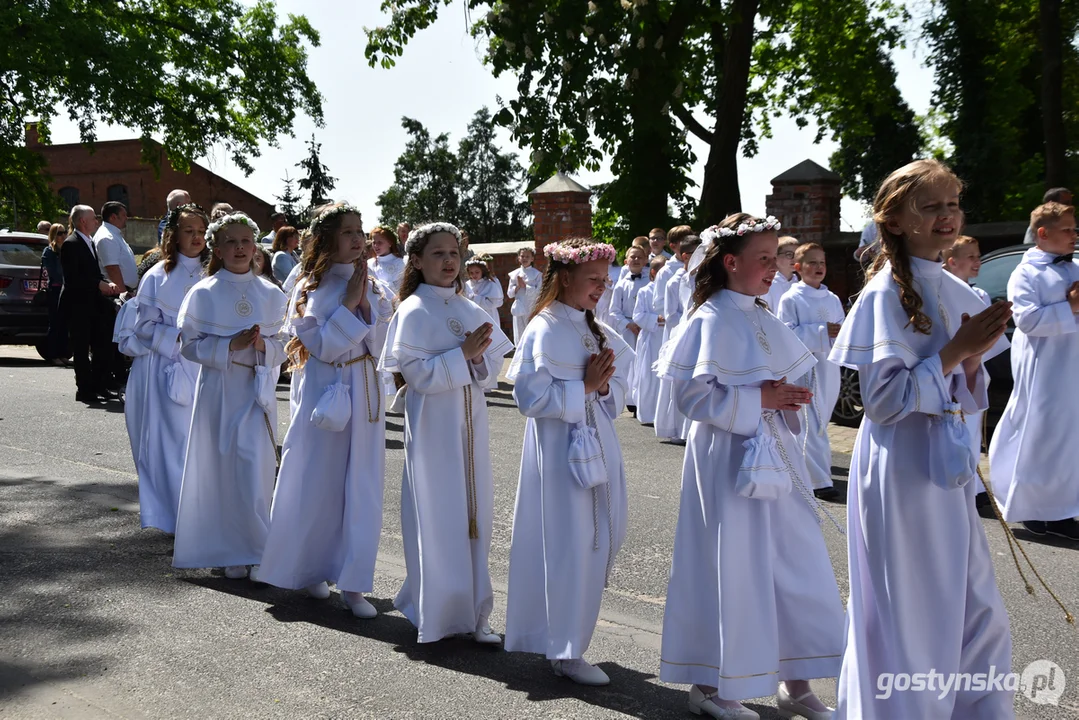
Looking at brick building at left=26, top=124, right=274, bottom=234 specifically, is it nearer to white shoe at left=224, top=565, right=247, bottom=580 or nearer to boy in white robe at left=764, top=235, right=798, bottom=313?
boy in white robe at left=764, top=235, right=798, bottom=313

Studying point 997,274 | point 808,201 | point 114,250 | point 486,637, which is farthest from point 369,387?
point 808,201

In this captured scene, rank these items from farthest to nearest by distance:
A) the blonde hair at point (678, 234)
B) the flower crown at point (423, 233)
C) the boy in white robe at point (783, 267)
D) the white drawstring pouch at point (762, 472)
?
the blonde hair at point (678, 234)
the boy in white robe at point (783, 267)
the flower crown at point (423, 233)
the white drawstring pouch at point (762, 472)

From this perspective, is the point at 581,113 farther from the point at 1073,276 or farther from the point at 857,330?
the point at 857,330

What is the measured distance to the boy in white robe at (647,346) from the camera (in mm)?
13203

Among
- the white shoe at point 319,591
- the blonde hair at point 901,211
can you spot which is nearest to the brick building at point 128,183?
the white shoe at point 319,591

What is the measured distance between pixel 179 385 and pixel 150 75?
856cm

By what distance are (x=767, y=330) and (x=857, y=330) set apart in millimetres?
712

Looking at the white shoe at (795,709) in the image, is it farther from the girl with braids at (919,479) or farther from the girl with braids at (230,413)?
the girl with braids at (230,413)

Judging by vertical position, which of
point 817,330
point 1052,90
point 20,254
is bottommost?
point 817,330

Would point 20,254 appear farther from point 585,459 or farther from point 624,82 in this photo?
point 585,459

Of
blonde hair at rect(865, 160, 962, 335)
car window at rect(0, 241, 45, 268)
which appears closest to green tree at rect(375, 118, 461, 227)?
car window at rect(0, 241, 45, 268)

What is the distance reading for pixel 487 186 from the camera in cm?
5419

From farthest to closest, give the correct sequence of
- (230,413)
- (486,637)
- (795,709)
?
(230,413) < (486,637) < (795,709)

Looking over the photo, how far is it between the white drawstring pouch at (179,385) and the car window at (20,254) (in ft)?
43.3
